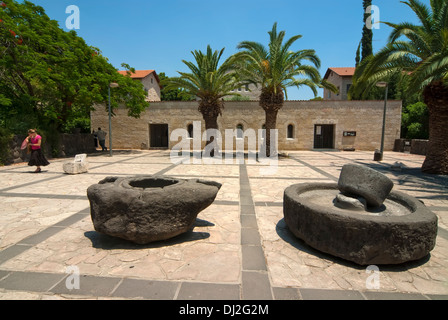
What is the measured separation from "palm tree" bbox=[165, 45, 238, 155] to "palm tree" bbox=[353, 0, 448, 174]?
7264mm

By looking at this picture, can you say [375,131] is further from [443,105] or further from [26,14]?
[26,14]

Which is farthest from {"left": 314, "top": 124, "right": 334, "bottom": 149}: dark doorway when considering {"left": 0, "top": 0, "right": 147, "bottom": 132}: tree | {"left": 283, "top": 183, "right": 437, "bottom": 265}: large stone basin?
{"left": 283, "top": 183, "right": 437, "bottom": 265}: large stone basin

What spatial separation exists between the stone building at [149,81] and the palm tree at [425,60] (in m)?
26.4

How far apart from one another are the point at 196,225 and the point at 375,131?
1949 centimetres

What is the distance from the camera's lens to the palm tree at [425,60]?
820 cm

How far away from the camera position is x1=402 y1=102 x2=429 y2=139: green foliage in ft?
63.7

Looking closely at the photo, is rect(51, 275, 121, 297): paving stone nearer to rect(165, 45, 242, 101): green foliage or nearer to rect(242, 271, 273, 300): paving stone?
rect(242, 271, 273, 300): paving stone

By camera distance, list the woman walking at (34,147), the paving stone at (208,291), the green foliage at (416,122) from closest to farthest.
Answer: the paving stone at (208,291), the woman walking at (34,147), the green foliage at (416,122)

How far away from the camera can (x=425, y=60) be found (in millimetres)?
7957

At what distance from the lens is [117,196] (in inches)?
127

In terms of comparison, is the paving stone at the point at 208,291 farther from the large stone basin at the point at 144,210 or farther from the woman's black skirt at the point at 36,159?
the woman's black skirt at the point at 36,159

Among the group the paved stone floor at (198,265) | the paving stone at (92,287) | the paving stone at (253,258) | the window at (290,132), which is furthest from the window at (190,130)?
the paving stone at (92,287)

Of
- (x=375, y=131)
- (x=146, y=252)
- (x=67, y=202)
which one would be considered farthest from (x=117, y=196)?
(x=375, y=131)

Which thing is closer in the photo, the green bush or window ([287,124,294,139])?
the green bush
